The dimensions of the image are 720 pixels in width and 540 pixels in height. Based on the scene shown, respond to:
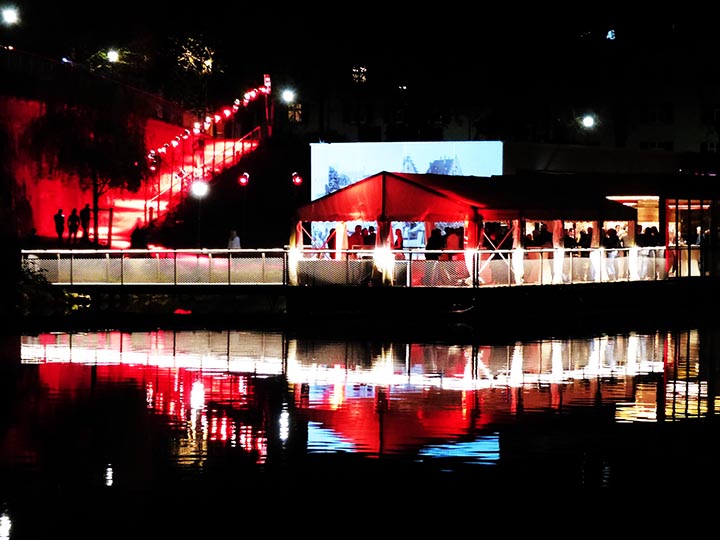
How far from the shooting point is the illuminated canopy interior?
38438 millimetres

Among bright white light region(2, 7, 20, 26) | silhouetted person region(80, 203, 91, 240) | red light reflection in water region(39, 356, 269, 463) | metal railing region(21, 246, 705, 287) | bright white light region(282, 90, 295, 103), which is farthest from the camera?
bright white light region(282, 90, 295, 103)

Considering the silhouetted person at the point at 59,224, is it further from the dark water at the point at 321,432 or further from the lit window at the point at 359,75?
the lit window at the point at 359,75

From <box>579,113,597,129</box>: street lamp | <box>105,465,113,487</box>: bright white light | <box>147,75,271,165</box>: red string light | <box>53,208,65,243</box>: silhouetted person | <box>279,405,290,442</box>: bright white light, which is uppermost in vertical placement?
<box>579,113,597,129</box>: street lamp

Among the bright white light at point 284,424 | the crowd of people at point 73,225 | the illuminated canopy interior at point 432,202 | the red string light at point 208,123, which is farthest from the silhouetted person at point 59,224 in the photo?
the bright white light at point 284,424

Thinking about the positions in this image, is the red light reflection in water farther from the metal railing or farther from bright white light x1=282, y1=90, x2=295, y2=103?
bright white light x1=282, y1=90, x2=295, y2=103

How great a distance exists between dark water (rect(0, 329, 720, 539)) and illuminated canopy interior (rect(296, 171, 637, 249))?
10631mm

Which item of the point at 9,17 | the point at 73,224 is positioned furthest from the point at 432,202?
the point at 9,17

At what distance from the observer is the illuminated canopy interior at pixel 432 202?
38438mm

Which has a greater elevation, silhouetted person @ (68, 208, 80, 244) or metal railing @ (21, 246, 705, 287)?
silhouetted person @ (68, 208, 80, 244)

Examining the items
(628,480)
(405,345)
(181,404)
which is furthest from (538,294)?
(628,480)

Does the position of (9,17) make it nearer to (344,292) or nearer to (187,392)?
(344,292)

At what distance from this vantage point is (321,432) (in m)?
17.0

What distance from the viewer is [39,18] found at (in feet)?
225

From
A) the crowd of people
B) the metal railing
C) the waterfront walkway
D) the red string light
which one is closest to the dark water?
the waterfront walkway
